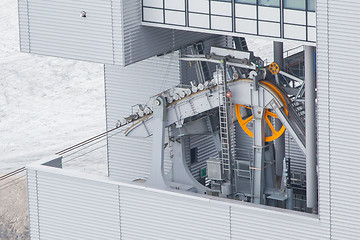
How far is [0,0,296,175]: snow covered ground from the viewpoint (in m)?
99.2

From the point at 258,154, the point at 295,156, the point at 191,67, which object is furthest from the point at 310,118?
the point at 295,156

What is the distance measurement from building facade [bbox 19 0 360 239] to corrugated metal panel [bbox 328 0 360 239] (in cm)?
4

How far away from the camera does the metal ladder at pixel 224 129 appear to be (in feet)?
174

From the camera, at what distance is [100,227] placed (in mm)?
55719

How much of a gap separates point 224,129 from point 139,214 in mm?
5637

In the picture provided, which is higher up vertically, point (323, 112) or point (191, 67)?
point (323, 112)

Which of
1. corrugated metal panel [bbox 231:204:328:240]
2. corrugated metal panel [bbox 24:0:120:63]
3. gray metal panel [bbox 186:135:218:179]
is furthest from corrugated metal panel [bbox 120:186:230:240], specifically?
gray metal panel [bbox 186:135:218:179]

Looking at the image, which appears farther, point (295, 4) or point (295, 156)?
point (295, 156)

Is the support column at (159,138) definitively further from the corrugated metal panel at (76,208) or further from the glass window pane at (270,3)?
the glass window pane at (270,3)

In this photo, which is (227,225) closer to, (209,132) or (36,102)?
(209,132)

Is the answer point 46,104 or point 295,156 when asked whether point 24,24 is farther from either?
point 46,104

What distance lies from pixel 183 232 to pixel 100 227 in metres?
4.94

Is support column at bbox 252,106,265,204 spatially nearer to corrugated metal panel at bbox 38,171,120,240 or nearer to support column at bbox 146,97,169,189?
support column at bbox 146,97,169,189

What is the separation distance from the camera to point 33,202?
190ft
